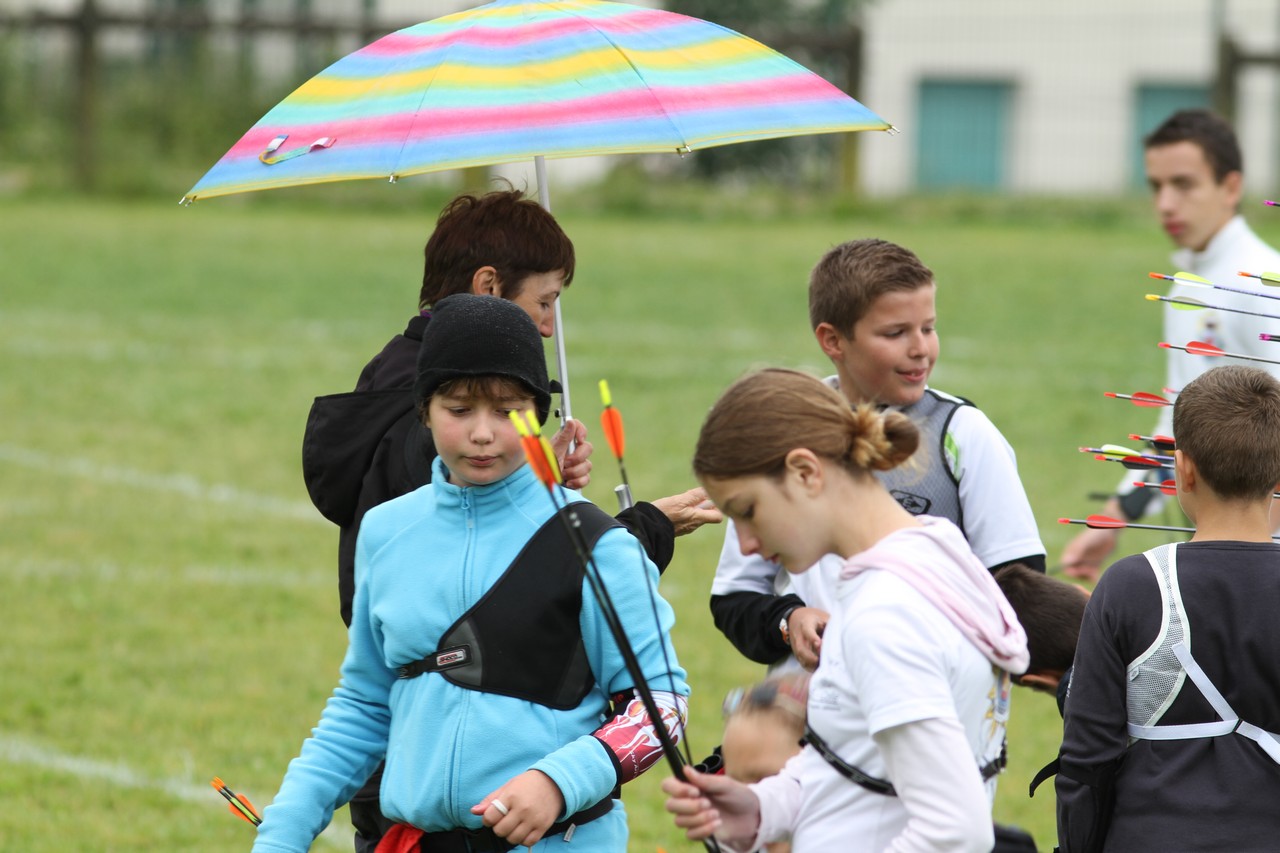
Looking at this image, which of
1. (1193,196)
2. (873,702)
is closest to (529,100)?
(873,702)

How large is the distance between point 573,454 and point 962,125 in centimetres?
2944

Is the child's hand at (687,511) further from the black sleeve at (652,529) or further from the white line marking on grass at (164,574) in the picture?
the white line marking on grass at (164,574)

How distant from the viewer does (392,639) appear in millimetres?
2982

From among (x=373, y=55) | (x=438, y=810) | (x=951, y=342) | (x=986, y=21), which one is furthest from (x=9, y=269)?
(x=986, y=21)

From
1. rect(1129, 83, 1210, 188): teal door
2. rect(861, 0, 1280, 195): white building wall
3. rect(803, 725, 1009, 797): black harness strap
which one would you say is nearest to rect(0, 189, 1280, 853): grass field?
rect(803, 725, 1009, 797): black harness strap

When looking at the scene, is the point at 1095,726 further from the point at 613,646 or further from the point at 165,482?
the point at 165,482

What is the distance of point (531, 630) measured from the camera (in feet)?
9.65

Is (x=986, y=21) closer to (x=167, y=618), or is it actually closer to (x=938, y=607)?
(x=167, y=618)

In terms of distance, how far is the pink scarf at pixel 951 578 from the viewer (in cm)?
243

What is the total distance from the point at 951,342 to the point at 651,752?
37.3ft

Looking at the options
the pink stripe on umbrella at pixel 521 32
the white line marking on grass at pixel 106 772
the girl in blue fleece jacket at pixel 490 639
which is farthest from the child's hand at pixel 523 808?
the white line marking on grass at pixel 106 772

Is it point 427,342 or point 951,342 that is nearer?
point 427,342

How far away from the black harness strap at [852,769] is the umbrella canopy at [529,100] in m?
1.18

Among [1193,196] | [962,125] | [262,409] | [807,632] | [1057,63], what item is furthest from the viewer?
[962,125]
